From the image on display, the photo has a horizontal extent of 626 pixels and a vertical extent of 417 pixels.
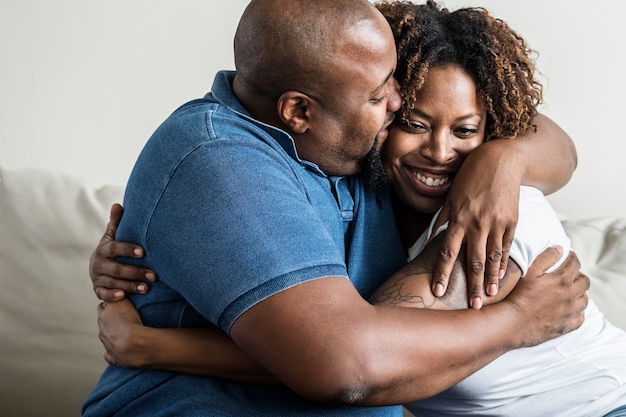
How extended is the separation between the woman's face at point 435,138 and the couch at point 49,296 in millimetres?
700

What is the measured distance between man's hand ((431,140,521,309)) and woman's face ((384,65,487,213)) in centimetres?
6

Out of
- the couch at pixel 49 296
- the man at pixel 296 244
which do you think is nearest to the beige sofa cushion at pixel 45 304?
the couch at pixel 49 296

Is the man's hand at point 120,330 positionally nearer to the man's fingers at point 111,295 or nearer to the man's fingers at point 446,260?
the man's fingers at point 111,295

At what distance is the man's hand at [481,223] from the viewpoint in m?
1.38

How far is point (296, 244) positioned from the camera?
1.18 m

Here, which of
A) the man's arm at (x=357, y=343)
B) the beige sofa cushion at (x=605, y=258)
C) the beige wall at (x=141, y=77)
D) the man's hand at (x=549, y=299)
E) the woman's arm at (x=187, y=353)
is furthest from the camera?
the beige wall at (x=141, y=77)

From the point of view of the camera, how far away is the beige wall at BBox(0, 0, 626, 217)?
8.01ft

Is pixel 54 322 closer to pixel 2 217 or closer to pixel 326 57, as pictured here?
pixel 2 217

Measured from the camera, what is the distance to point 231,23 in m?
2.53

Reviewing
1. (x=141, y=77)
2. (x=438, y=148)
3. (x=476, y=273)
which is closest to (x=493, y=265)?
(x=476, y=273)

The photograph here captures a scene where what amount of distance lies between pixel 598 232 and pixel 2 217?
1.45m

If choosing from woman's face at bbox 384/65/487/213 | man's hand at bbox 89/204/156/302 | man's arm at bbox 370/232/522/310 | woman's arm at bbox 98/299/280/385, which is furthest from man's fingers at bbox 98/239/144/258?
woman's face at bbox 384/65/487/213

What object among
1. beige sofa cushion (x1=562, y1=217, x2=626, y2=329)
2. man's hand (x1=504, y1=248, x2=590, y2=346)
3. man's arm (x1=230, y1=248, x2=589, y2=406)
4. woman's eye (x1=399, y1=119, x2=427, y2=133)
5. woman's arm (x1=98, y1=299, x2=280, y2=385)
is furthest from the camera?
beige sofa cushion (x1=562, y1=217, x2=626, y2=329)

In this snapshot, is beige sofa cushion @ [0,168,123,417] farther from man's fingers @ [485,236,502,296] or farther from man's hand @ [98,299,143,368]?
man's fingers @ [485,236,502,296]
